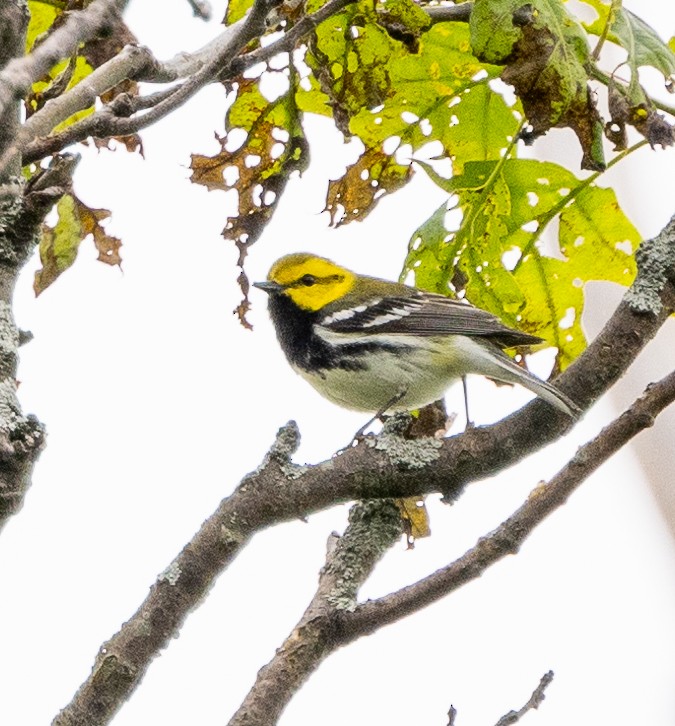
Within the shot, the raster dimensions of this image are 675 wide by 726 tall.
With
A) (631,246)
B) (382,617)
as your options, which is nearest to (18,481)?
(382,617)

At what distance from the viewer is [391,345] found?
1.92 m

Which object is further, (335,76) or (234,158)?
(234,158)

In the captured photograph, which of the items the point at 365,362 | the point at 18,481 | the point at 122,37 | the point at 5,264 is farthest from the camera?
the point at 365,362

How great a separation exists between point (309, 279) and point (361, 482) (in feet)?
3.63

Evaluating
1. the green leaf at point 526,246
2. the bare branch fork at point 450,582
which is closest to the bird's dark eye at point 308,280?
the green leaf at point 526,246

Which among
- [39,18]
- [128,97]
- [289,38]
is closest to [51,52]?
[128,97]

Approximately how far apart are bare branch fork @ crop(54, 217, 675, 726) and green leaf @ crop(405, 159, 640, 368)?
329 millimetres

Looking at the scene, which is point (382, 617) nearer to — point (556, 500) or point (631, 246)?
point (556, 500)

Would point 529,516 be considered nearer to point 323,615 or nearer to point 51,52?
point 323,615

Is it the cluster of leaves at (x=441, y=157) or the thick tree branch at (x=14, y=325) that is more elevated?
the cluster of leaves at (x=441, y=157)

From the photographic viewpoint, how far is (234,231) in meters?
1.51

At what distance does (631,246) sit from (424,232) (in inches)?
12.5

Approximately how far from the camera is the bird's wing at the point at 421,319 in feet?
5.62

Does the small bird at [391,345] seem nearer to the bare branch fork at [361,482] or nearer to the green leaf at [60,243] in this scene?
the bare branch fork at [361,482]
